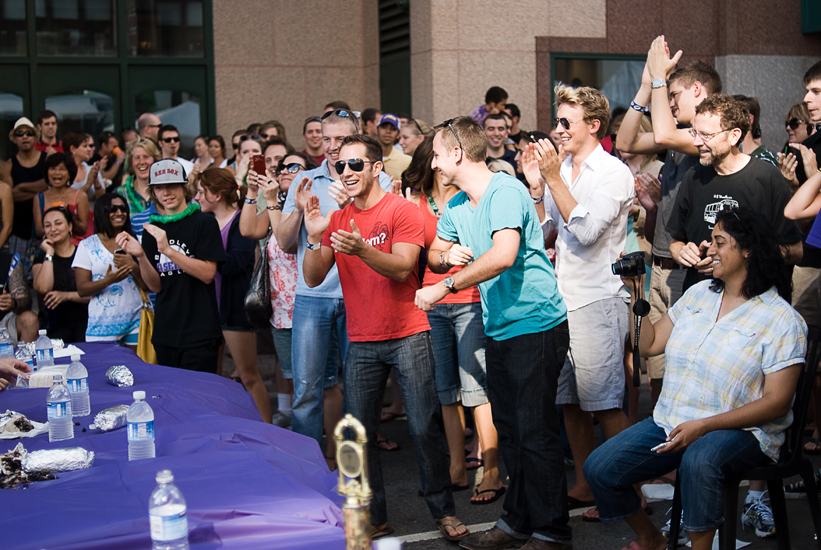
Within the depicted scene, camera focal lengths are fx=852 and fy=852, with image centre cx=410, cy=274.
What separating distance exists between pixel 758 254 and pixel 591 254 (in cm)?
96

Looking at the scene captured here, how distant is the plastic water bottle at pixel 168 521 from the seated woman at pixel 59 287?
4.61m

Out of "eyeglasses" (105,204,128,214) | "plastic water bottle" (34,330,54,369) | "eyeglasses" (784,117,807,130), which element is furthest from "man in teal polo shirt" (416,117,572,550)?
"eyeglasses" (784,117,807,130)

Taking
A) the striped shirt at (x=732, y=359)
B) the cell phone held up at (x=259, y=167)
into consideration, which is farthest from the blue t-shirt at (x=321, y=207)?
the striped shirt at (x=732, y=359)

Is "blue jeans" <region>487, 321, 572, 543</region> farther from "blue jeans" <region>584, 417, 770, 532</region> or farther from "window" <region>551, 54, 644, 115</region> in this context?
"window" <region>551, 54, 644, 115</region>

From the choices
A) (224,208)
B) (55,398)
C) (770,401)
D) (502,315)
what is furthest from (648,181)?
(55,398)

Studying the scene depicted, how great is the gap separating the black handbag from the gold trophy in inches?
147

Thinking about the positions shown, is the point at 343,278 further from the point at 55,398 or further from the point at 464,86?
the point at 464,86

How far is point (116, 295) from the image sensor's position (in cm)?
621

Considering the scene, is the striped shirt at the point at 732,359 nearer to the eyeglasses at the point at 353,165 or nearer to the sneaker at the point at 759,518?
the sneaker at the point at 759,518

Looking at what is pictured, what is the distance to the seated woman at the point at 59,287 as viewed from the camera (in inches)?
263

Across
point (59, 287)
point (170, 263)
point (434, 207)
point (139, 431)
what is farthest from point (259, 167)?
point (139, 431)

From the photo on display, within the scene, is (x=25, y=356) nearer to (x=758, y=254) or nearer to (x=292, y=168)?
(x=292, y=168)

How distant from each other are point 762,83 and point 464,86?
411cm

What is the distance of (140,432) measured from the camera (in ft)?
10.5
